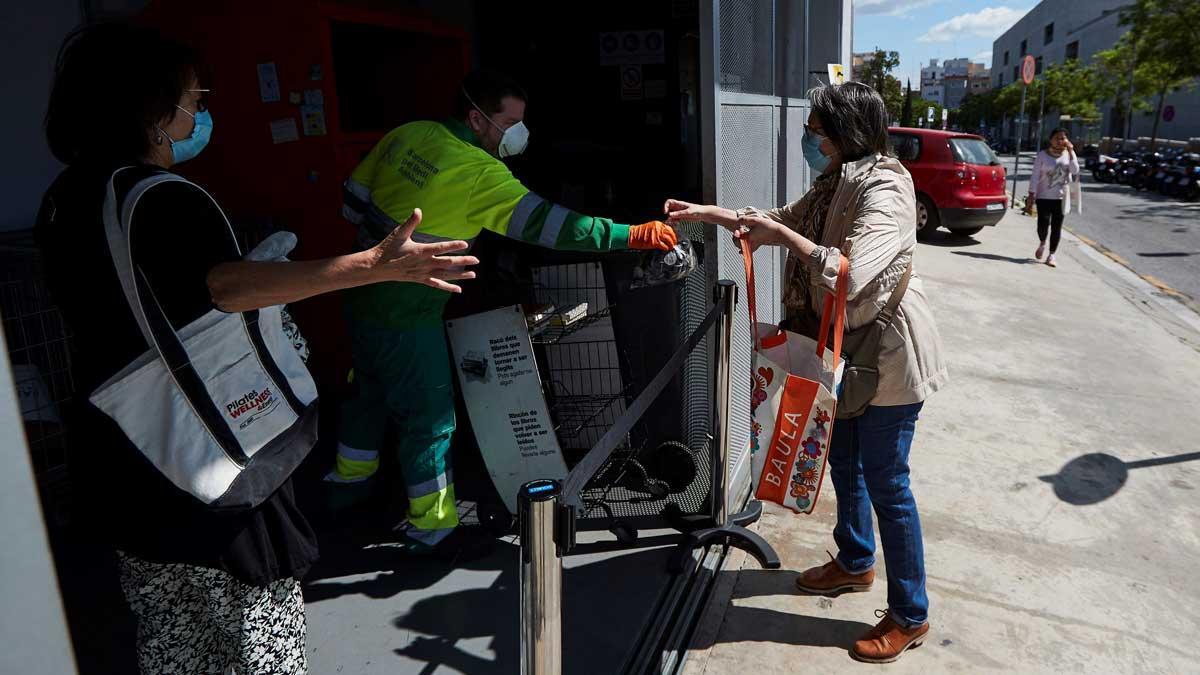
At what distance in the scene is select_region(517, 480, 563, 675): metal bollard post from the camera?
1458 millimetres

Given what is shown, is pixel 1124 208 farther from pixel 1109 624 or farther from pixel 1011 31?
pixel 1011 31

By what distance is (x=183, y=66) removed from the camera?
→ 1667 millimetres

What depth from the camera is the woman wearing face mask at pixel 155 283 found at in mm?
1517

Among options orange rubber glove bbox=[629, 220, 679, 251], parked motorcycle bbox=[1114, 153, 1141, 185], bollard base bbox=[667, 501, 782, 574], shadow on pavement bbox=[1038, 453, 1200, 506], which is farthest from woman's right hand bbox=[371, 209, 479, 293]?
parked motorcycle bbox=[1114, 153, 1141, 185]

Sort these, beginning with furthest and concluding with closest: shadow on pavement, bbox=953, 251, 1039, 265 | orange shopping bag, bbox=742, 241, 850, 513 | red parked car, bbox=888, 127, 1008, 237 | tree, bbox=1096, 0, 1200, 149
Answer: tree, bbox=1096, 0, 1200, 149 < red parked car, bbox=888, 127, 1008, 237 < shadow on pavement, bbox=953, 251, 1039, 265 < orange shopping bag, bbox=742, 241, 850, 513

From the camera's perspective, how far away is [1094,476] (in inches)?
182

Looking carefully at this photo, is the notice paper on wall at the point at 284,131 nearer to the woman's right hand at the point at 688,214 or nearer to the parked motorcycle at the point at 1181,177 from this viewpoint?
the woman's right hand at the point at 688,214

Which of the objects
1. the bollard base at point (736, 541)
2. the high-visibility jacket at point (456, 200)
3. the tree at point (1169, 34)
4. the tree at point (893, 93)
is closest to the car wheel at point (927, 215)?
the bollard base at point (736, 541)

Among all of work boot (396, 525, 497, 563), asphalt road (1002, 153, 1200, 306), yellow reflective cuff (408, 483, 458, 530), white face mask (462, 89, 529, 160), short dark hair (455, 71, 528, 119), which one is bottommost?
asphalt road (1002, 153, 1200, 306)

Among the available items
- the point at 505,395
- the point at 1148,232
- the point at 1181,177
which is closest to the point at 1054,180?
the point at 1148,232

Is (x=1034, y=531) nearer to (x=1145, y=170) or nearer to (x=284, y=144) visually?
(x=284, y=144)

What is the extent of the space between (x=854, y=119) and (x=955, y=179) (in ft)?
35.9

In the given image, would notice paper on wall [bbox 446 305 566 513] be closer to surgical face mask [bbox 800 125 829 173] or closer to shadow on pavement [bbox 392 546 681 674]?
shadow on pavement [bbox 392 546 681 674]

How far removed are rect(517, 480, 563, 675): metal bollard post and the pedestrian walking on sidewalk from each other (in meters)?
10.9
